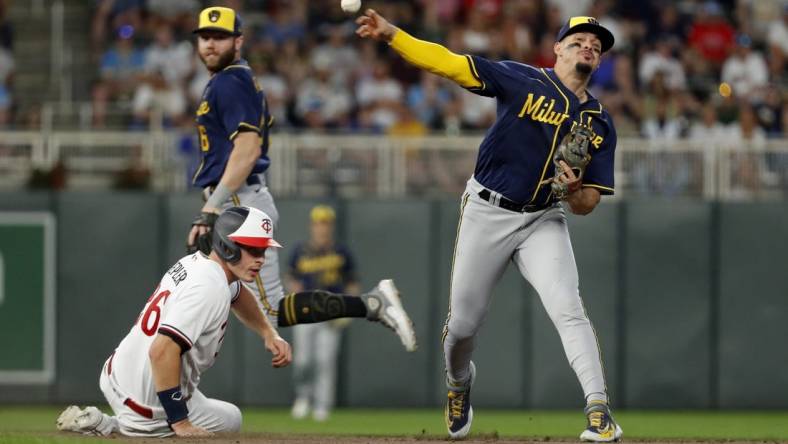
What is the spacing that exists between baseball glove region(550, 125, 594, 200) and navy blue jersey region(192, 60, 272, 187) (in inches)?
79.3

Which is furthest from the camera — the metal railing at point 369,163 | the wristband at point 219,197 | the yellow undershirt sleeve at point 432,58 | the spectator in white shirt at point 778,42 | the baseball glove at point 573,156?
the spectator in white shirt at point 778,42

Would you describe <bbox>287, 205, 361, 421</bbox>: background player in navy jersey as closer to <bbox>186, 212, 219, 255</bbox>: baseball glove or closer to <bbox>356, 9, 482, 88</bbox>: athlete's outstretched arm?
<bbox>186, 212, 219, 255</bbox>: baseball glove

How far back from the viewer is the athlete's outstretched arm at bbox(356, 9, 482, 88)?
7.76 m

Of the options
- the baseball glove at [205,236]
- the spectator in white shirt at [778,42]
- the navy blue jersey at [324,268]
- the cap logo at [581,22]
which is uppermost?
the spectator in white shirt at [778,42]

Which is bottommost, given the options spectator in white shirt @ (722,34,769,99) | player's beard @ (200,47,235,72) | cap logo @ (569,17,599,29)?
player's beard @ (200,47,235,72)

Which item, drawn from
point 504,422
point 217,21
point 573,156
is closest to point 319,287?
point 504,422

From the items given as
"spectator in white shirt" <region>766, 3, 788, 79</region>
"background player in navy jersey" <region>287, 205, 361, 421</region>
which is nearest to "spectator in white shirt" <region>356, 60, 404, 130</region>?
"background player in navy jersey" <region>287, 205, 361, 421</region>

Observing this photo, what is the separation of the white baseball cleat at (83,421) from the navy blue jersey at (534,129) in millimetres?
2676

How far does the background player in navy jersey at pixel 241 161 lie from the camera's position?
888 cm

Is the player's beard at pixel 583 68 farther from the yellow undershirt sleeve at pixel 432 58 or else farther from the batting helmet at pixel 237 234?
the batting helmet at pixel 237 234

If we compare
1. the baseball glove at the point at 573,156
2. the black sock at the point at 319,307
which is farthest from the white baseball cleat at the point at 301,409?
the baseball glove at the point at 573,156

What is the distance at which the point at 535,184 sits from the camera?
8289mm

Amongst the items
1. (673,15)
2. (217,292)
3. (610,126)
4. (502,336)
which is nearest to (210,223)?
(217,292)

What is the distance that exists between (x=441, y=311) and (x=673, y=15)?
19.4 feet
